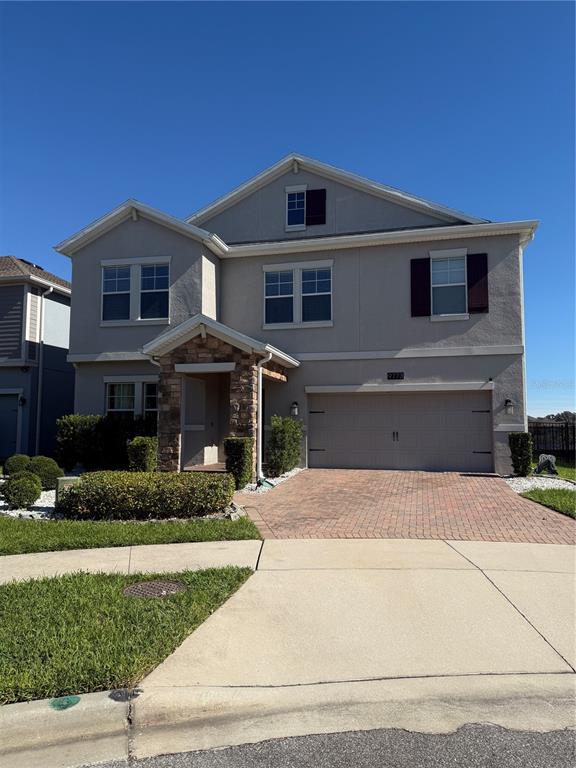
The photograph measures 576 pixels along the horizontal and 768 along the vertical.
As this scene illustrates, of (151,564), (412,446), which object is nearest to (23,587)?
(151,564)

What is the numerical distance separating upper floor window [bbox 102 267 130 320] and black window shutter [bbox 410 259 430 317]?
330 inches

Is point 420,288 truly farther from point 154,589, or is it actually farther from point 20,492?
point 154,589

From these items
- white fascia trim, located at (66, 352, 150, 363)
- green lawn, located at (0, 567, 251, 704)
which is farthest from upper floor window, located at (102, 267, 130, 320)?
green lawn, located at (0, 567, 251, 704)

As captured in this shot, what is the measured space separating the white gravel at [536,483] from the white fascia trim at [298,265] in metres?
7.70

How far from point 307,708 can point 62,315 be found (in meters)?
19.9

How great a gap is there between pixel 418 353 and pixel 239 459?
20.5 feet

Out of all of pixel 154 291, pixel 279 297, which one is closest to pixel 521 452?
pixel 279 297

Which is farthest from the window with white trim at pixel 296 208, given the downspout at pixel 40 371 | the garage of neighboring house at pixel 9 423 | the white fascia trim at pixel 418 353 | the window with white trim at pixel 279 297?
the garage of neighboring house at pixel 9 423

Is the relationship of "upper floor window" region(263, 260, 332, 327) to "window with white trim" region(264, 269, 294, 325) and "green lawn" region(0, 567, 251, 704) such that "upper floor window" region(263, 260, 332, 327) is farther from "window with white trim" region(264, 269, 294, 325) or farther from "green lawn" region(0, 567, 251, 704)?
"green lawn" region(0, 567, 251, 704)

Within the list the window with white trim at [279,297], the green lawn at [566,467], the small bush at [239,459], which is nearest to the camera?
the small bush at [239,459]

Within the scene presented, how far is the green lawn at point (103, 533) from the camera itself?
737 cm

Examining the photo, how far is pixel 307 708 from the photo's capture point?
360 centimetres

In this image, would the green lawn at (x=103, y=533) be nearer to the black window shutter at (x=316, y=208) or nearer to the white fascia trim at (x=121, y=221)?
the white fascia trim at (x=121, y=221)

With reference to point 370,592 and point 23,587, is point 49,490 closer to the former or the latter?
point 23,587
